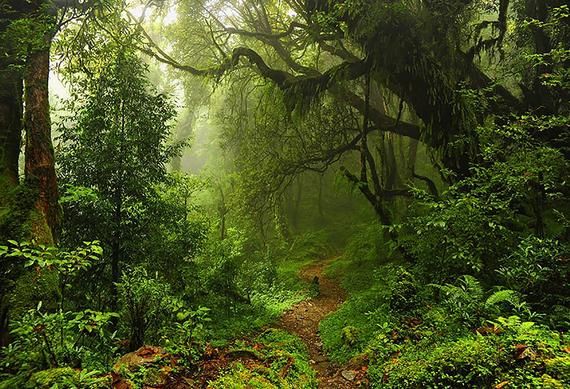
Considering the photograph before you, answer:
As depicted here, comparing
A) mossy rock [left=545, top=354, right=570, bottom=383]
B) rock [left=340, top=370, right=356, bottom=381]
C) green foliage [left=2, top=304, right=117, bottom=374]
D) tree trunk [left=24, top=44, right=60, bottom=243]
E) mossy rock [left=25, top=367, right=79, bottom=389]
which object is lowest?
rock [left=340, top=370, right=356, bottom=381]

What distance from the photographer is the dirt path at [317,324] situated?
5.81m

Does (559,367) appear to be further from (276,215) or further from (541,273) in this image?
(276,215)

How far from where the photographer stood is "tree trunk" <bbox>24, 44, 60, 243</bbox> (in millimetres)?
5625

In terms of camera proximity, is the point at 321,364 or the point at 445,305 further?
the point at 321,364

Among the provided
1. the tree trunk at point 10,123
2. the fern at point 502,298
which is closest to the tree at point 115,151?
the tree trunk at point 10,123

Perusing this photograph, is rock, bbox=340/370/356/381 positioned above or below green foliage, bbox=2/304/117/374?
below

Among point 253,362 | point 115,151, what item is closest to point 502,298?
point 253,362

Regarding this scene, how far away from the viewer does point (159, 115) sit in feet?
28.3

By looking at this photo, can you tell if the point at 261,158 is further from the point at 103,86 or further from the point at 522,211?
the point at 522,211

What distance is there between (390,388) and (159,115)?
7.36 meters

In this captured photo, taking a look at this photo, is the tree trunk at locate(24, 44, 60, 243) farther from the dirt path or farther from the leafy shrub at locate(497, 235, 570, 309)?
the leafy shrub at locate(497, 235, 570, 309)

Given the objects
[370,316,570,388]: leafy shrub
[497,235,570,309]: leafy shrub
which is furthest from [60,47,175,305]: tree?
[497,235,570,309]: leafy shrub

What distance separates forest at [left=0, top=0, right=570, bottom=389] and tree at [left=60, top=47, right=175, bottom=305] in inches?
1.5

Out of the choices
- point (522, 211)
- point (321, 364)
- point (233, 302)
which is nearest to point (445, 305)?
point (321, 364)
